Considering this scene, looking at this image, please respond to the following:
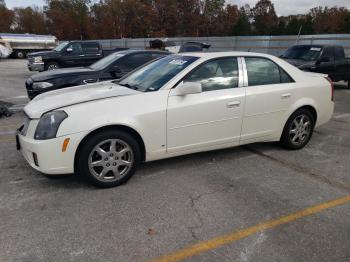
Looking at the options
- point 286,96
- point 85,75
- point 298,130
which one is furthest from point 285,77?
point 85,75

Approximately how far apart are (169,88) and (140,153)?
2.86 ft

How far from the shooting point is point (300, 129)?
542 centimetres

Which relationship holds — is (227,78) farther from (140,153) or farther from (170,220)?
(170,220)

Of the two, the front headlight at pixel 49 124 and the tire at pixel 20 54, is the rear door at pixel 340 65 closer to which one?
the front headlight at pixel 49 124

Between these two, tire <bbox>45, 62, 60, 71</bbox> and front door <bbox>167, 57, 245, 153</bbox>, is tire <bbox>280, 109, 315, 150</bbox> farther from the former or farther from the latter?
tire <bbox>45, 62, 60, 71</bbox>

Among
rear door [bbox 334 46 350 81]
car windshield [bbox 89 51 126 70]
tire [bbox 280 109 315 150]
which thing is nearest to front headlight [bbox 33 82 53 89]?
car windshield [bbox 89 51 126 70]

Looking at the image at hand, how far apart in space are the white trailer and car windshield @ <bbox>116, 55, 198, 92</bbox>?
32296mm

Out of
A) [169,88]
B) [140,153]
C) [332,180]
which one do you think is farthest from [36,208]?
[332,180]

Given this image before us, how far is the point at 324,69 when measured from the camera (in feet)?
37.7

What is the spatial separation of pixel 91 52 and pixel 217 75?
11976 mm

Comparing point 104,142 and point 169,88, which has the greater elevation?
point 169,88

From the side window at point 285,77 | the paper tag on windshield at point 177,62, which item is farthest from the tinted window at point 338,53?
the paper tag on windshield at point 177,62

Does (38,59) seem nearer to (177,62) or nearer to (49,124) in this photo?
(177,62)

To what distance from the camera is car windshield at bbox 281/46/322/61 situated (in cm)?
1162
